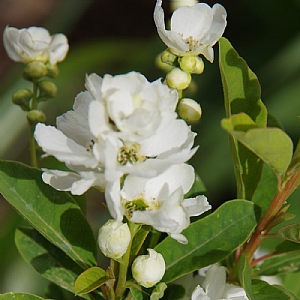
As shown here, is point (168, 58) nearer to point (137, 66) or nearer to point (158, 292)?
point (158, 292)

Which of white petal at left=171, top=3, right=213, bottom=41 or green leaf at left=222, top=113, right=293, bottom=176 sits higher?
white petal at left=171, top=3, right=213, bottom=41

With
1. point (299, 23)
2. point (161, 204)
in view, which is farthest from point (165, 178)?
point (299, 23)

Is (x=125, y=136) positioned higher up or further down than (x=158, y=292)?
higher up

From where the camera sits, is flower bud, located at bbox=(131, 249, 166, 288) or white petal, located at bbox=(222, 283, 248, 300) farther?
white petal, located at bbox=(222, 283, 248, 300)

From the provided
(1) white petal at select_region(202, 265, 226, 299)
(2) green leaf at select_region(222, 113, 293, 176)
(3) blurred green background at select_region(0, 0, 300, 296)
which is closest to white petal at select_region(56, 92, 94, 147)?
(2) green leaf at select_region(222, 113, 293, 176)

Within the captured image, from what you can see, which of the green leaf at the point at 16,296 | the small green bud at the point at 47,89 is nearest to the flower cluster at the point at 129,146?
the green leaf at the point at 16,296

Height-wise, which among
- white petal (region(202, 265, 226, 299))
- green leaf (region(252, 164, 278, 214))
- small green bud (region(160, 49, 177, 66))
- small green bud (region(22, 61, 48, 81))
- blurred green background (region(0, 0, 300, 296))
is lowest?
blurred green background (region(0, 0, 300, 296))

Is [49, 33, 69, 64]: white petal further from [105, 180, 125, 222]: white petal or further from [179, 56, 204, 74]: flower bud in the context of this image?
[105, 180, 125, 222]: white petal

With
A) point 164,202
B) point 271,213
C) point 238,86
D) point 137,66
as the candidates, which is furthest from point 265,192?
point 137,66
